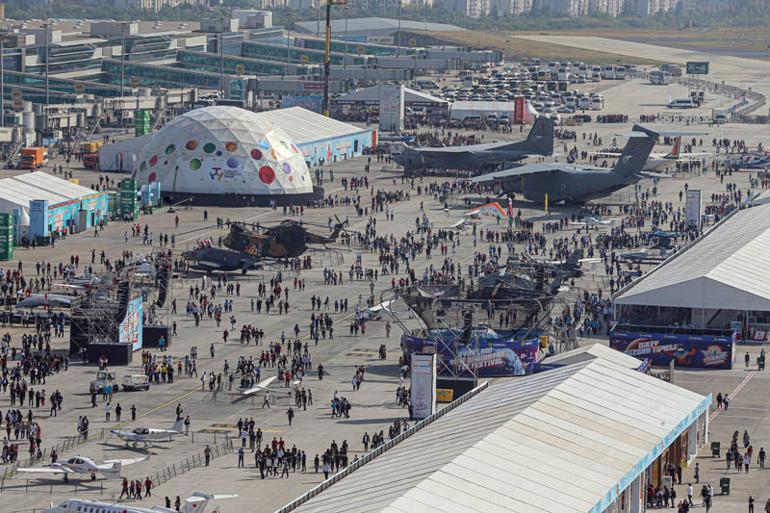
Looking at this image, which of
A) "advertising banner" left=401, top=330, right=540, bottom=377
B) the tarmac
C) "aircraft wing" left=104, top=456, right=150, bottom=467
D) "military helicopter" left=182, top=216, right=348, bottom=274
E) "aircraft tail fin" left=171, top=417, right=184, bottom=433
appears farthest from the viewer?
"military helicopter" left=182, top=216, right=348, bottom=274

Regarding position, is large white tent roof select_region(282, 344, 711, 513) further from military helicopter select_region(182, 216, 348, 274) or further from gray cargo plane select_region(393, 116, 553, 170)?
gray cargo plane select_region(393, 116, 553, 170)

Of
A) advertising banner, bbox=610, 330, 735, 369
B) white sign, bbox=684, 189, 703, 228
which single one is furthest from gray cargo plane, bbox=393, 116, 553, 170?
advertising banner, bbox=610, 330, 735, 369

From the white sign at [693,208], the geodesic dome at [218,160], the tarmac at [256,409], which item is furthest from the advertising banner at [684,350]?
the geodesic dome at [218,160]

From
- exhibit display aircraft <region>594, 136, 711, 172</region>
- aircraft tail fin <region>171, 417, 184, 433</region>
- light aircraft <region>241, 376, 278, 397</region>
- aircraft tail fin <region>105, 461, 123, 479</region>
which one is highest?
aircraft tail fin <region>105, 461, 123, 479</region>

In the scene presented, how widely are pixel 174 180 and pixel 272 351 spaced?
4845 cm

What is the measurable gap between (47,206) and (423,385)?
48667 mm

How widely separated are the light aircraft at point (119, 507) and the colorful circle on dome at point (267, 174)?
7317 centimetres

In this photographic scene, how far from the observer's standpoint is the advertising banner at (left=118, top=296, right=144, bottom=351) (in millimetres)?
75562

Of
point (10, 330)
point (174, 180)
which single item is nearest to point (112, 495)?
point (10, 330)

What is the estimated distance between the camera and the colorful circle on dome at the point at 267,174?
403 ft

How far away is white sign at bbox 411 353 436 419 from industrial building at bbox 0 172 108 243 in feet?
154

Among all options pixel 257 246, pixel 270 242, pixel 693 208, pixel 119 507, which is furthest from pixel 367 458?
pixel 693 208

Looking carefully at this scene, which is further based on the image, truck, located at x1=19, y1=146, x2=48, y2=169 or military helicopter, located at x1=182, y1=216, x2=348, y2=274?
truck, located at x1=19, y1=146, x2=48, y2=169

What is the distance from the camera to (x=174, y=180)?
12294cm
